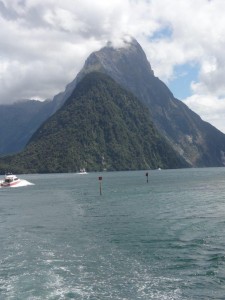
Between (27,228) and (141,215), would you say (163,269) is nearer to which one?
(27,228)

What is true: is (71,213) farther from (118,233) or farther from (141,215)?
(118,233)

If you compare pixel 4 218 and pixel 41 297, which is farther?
pixel 4 218

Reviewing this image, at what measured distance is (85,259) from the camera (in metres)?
39.4

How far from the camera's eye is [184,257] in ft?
128

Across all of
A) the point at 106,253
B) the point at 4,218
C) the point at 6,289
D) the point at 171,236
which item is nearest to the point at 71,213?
the point at 4,218

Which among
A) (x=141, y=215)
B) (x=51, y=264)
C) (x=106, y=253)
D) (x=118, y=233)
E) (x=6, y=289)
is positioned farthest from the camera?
(x=141, y=215)

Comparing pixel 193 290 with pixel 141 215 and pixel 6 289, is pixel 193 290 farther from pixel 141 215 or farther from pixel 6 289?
pixel 141 215

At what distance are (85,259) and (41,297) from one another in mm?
10295

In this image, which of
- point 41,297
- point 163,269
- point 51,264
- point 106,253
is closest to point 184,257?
point 163,269

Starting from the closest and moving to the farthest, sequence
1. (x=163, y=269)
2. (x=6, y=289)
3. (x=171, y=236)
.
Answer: (x=6, y=289), (x=163, y=269), (x=171, y=236)

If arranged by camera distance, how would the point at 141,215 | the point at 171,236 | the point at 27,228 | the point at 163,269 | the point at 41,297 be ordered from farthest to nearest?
1. the point at 141,215
2. the point at 27,228
3. the point at 171,236
4. the point at 163,269
5. the point at 41,297

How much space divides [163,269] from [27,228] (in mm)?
28814

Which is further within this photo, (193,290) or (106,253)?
(106,253)

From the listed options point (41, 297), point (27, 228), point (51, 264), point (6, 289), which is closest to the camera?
point (41, 297)
